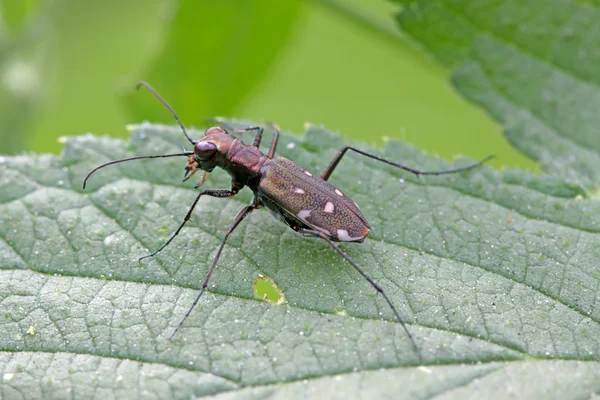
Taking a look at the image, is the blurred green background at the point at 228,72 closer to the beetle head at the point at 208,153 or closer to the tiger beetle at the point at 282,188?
the tiger beetle at the point at 282,188

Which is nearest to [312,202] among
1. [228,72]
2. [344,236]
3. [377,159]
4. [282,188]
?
[282,188]

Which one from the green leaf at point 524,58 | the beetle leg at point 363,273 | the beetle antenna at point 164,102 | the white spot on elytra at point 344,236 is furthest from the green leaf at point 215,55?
the white spot on elytra at point 344,236

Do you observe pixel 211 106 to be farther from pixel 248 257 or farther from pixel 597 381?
pixel 597 381

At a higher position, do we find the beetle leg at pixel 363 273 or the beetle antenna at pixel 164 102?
the beetle antenna at pixel 164 102

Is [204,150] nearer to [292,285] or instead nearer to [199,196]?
[199,196]

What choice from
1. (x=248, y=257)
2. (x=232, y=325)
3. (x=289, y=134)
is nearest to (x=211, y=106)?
(x=289, y=134)
